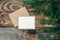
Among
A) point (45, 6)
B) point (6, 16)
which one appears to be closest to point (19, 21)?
point (6, 16)

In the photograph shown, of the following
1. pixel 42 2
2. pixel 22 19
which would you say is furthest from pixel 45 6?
pixel 22 19

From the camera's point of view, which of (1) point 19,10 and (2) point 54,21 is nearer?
(2) point 54,21

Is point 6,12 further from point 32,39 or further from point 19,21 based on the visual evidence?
point 32,39

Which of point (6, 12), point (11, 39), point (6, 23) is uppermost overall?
point (6, 12)

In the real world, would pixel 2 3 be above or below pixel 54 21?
above

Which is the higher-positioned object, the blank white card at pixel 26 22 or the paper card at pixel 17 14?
the paper card at pixel 17 14

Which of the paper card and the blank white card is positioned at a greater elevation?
the paper card
